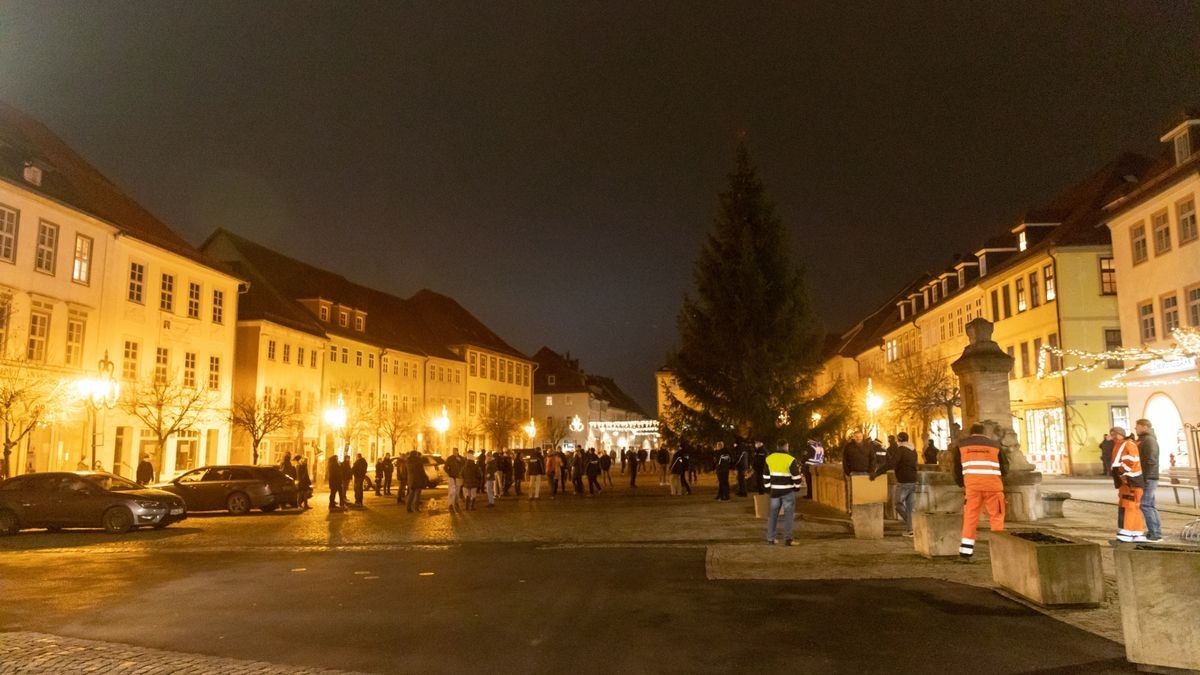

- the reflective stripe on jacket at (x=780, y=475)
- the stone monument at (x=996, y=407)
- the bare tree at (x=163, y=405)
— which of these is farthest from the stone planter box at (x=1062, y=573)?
the bare tree at (x=163, y=405)

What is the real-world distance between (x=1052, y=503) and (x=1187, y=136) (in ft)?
62.9

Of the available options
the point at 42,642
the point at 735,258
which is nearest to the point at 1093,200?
the point at 735,258

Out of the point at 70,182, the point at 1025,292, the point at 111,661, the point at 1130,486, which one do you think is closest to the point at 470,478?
the point at 1130,486

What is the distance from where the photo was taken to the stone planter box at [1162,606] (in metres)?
6.45

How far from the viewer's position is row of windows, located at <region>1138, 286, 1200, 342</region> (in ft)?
94.3

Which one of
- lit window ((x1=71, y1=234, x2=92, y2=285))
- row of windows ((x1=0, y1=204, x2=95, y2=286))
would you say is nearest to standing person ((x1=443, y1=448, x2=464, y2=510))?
row of windows ((x1=0, y1=204, x2=95, y2=286))

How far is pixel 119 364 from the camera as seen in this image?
3406 cm

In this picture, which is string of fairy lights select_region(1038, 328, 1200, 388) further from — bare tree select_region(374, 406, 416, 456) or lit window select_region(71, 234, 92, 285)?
bare tree select_region(374, 406, 416, 456)

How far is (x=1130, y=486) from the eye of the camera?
1380 centimetres

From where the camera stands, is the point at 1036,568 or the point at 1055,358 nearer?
the point at 1036,568

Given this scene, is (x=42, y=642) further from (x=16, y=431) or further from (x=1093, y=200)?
(x=1093, y=200)

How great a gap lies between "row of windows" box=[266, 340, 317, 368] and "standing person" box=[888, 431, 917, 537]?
37278 mm

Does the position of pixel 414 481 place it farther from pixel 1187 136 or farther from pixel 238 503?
pixel 1187 136

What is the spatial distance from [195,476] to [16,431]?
7.30 meters
